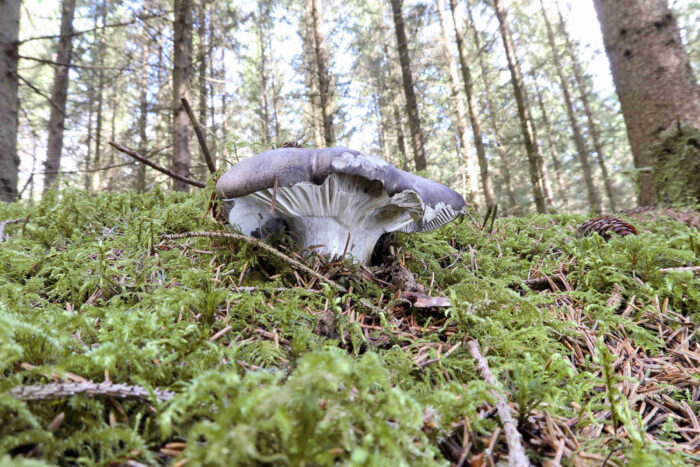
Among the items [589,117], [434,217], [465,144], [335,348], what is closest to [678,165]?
[434,217]

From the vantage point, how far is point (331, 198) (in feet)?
6.21

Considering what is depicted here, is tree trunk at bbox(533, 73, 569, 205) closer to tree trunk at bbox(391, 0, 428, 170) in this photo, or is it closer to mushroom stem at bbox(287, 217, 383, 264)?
tree trunk at bbox(391, 0, 428, 170)

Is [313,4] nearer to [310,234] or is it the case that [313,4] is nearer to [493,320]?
[310,234]

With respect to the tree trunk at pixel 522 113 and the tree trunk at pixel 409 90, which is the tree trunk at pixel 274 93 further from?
the tree trunk at pixel 522 113

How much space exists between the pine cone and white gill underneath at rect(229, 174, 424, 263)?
1513 millimetres

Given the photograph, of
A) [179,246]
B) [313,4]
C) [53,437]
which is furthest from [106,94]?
[53,437]

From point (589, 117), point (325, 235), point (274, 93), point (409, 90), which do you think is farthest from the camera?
point (274, 93)

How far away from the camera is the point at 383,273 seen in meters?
2.00

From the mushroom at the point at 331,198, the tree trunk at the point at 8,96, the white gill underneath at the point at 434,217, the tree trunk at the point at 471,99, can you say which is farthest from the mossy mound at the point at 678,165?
the tree trunk at the point at 8,96

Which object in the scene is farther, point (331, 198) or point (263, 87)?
point (263, 87)

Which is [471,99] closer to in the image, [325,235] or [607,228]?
[607,228]

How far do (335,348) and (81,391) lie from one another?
2.16 feet

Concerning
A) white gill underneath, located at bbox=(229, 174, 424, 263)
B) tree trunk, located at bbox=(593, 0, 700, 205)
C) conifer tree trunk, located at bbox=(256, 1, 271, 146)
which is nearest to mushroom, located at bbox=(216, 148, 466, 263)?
white gill underneath, located at bbox=(229, 174, 424, 263)

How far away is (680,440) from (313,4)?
1183 cm
